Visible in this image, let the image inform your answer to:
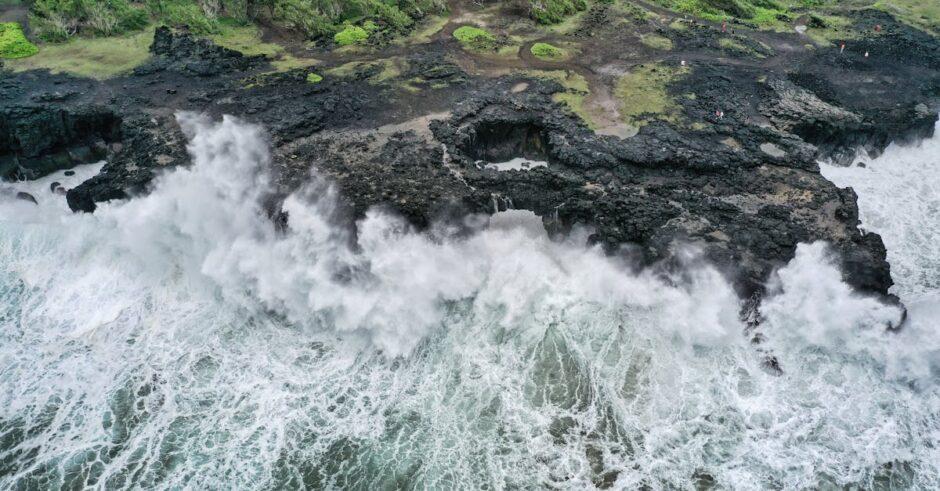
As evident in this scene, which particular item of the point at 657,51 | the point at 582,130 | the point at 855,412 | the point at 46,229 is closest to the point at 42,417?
the point at 46,229

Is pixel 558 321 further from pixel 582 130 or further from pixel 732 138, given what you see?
pixel 732 138

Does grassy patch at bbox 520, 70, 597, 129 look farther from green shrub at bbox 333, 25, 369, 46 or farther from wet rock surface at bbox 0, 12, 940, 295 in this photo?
green shrub at bbox 333, 25, 369, 46

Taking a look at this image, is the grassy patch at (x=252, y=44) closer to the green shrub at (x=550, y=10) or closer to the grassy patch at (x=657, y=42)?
the green shrub at (x=550, y=10)

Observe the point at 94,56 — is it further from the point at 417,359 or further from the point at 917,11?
the point at 917,11

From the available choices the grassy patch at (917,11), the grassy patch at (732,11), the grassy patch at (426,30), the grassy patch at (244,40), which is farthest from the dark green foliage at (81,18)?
the grassy patch at (917,11)

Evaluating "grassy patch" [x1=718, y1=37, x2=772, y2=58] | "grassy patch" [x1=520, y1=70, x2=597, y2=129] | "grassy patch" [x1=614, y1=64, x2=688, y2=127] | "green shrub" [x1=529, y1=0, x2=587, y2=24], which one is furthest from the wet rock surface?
"green shrub" [x1=529, y1=0, x2=587, y2=24]

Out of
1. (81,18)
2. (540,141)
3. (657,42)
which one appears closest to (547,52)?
(657,42)
